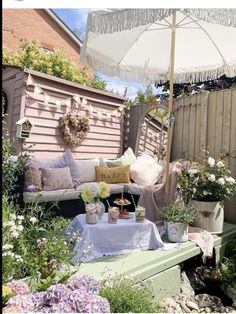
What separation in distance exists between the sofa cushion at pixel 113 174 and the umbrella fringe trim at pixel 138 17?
2.59 meters

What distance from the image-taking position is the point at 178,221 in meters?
3.09

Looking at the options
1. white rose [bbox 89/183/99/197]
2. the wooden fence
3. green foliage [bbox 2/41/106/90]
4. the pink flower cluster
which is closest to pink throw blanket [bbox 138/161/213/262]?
the wooden fence

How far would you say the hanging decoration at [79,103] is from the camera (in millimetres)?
4984

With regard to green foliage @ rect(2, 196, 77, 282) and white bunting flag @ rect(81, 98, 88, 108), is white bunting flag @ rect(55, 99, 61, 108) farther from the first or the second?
green foliage @ rect(2, 196, 77, 282)

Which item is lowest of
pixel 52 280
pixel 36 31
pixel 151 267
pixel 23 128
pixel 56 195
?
pixel 151 267

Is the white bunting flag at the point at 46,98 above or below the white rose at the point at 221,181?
above

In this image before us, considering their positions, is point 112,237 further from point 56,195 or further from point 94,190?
point 56,195

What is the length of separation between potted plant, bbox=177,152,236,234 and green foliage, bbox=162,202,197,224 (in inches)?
10.3


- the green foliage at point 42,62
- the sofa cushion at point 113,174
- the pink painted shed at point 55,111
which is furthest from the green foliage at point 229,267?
the green foliage at point 42,62

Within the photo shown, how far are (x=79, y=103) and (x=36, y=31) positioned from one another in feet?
19.5

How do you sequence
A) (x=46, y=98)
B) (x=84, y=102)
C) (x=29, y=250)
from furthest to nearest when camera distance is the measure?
(x=84, y=102) < (x=46, y=98) < (x=29, y=250)

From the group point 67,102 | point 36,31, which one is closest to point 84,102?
point 67,102

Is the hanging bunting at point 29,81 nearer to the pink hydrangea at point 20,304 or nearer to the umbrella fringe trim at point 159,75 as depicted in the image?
the umbrella fringe trim at point 159,75
